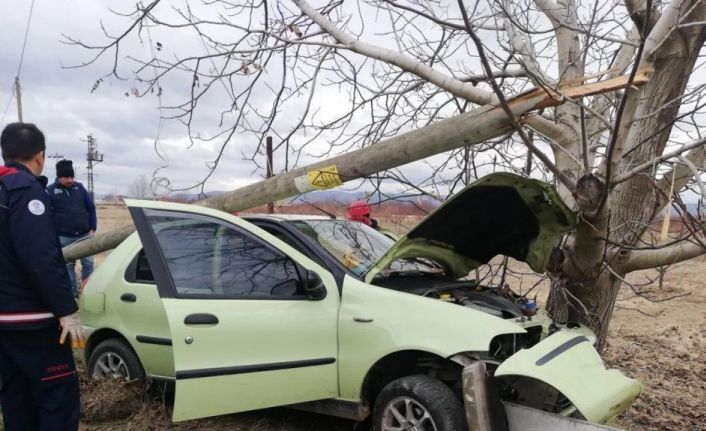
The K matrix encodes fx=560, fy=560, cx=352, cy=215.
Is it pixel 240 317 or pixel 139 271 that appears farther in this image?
pixel 139 271

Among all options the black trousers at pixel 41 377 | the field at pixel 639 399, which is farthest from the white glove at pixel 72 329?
the field at pixel 639 399

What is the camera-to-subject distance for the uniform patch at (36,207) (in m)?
2.93

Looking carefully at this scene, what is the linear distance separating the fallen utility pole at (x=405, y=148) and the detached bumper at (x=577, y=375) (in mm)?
1264

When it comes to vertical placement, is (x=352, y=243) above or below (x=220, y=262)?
above

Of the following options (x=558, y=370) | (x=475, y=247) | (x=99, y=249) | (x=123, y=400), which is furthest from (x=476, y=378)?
(x=99, y=249)

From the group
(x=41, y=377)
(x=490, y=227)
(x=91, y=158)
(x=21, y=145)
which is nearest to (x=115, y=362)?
(x=41, y=377)

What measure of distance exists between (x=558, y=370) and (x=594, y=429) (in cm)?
32

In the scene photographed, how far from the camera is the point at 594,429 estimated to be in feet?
8.82

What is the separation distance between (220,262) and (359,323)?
105cm

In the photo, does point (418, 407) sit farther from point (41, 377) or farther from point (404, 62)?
point (404, 62)

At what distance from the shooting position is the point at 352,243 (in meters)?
4.11

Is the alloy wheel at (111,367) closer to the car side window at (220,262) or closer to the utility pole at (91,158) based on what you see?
the car side window at (220,262)

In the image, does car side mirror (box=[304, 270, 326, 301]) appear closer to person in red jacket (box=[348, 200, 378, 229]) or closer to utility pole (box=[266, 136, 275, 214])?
utility pole (box=[266, 136, 275, 214])

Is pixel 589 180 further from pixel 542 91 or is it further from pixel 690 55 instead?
pixel 690 55
